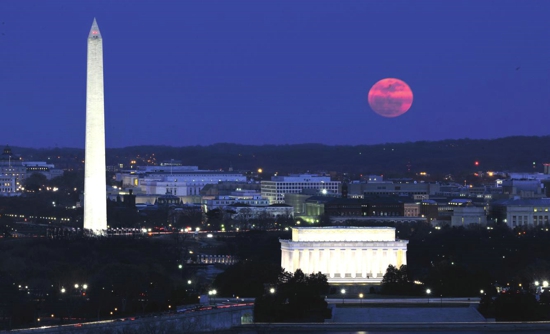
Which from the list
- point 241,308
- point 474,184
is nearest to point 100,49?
point 241,308

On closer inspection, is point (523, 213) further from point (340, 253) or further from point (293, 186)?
point (293, 186)

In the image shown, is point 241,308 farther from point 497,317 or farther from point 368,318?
point 497,317

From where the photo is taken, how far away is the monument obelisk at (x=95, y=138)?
315 feet

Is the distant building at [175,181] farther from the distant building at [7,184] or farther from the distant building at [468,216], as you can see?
the distant building at [468,216]

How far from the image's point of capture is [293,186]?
571ft

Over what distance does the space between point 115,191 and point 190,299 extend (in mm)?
97243

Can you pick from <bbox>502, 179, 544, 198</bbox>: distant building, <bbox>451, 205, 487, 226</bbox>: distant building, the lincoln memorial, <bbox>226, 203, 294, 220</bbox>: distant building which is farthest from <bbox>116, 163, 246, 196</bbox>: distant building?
the lincoln memorial

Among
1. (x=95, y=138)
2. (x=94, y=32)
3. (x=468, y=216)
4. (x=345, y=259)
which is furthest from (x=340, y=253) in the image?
(x=468, y=216)

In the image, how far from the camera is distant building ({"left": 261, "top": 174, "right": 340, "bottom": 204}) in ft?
558

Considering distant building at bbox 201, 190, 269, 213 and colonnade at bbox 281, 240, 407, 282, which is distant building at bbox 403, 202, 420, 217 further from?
colonnade at bbox 281, 240, 407, 282

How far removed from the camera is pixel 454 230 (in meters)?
110

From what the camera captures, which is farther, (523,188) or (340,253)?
(523,188)

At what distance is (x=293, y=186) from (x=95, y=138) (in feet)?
251

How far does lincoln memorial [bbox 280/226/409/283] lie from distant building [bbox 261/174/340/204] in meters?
75.0
